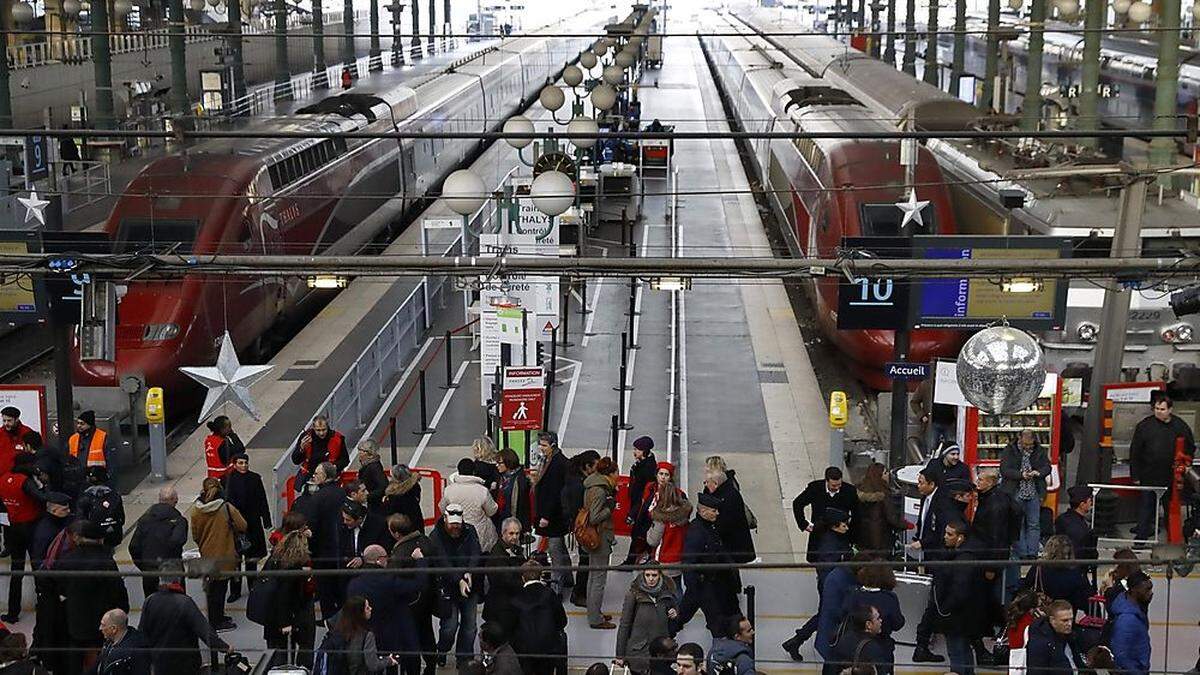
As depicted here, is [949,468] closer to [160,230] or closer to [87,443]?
[87,443]

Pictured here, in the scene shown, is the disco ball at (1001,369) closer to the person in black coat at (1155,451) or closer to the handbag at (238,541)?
the person in black coat at (1155,451)

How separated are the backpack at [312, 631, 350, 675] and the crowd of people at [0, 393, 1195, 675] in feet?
0.08

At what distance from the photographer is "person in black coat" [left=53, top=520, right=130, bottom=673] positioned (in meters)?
13.1

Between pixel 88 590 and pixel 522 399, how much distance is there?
622cm

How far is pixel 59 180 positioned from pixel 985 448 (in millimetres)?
27055

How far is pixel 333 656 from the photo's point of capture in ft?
39.4

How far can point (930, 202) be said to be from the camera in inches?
938

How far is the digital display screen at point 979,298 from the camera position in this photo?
1820 cm

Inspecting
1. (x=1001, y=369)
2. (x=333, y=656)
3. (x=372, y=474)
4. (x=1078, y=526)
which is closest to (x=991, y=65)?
(x=1078, y=526)

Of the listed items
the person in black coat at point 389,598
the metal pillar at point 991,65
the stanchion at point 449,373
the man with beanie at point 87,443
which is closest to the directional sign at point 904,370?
the person in black coat at point 389,598

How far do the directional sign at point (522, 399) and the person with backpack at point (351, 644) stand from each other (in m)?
6.31

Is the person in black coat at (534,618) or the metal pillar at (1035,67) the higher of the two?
the metal pillar at (1035,67)

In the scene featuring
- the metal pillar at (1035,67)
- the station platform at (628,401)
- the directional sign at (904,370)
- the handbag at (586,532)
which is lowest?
the station platform at (628,401)

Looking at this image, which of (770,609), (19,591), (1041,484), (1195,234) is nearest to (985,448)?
(1041,484)
